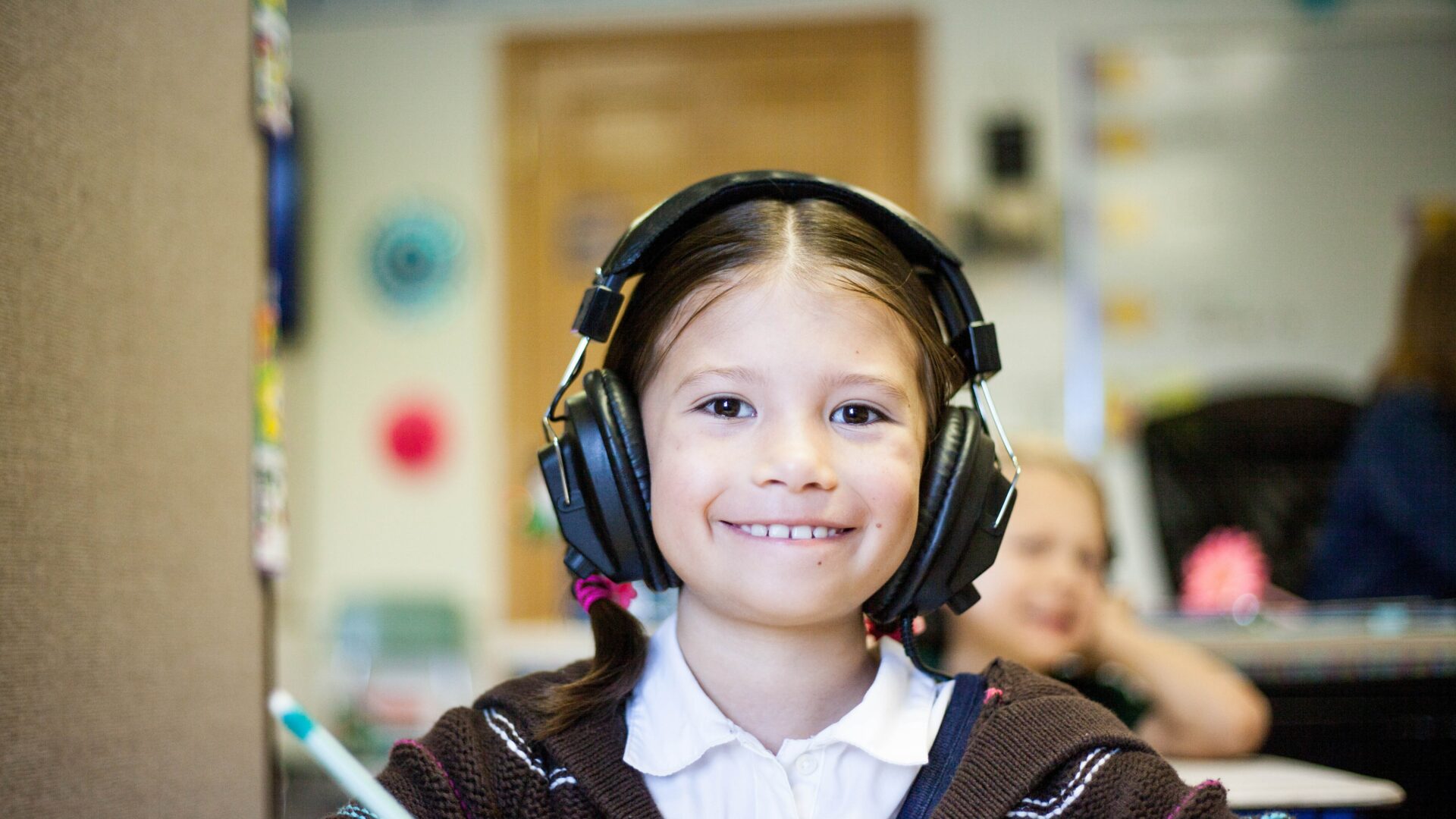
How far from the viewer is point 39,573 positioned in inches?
30.5

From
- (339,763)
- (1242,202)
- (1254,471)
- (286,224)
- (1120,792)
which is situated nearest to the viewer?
(339,763)

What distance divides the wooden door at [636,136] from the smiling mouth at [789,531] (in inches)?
126

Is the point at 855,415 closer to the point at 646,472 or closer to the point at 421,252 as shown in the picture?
the point at 646,472

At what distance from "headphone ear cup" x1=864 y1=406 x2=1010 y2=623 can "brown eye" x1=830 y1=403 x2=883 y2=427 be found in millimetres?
60

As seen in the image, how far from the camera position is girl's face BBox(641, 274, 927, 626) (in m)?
0.85

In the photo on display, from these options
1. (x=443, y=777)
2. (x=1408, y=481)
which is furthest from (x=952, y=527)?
(x=1408, y=481)

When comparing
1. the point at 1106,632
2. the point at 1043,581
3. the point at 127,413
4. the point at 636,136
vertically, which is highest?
the point at 636,136

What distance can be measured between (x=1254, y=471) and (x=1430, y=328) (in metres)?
0.49

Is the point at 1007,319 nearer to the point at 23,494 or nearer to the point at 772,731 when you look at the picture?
the point at 772,731

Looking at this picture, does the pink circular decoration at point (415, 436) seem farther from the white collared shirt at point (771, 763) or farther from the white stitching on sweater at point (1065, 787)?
the white stitching on sweater at point (1065, 787)

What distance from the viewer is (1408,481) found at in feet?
7.95

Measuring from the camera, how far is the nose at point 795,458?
84 centimetres

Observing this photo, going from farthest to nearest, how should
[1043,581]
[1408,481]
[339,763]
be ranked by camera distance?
1. [1408,481]
2. [1043,581]
3. [339,763]

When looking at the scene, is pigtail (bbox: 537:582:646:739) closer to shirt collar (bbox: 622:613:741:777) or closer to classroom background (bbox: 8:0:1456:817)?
shirt collar (bbox: 622:613:741:777)
